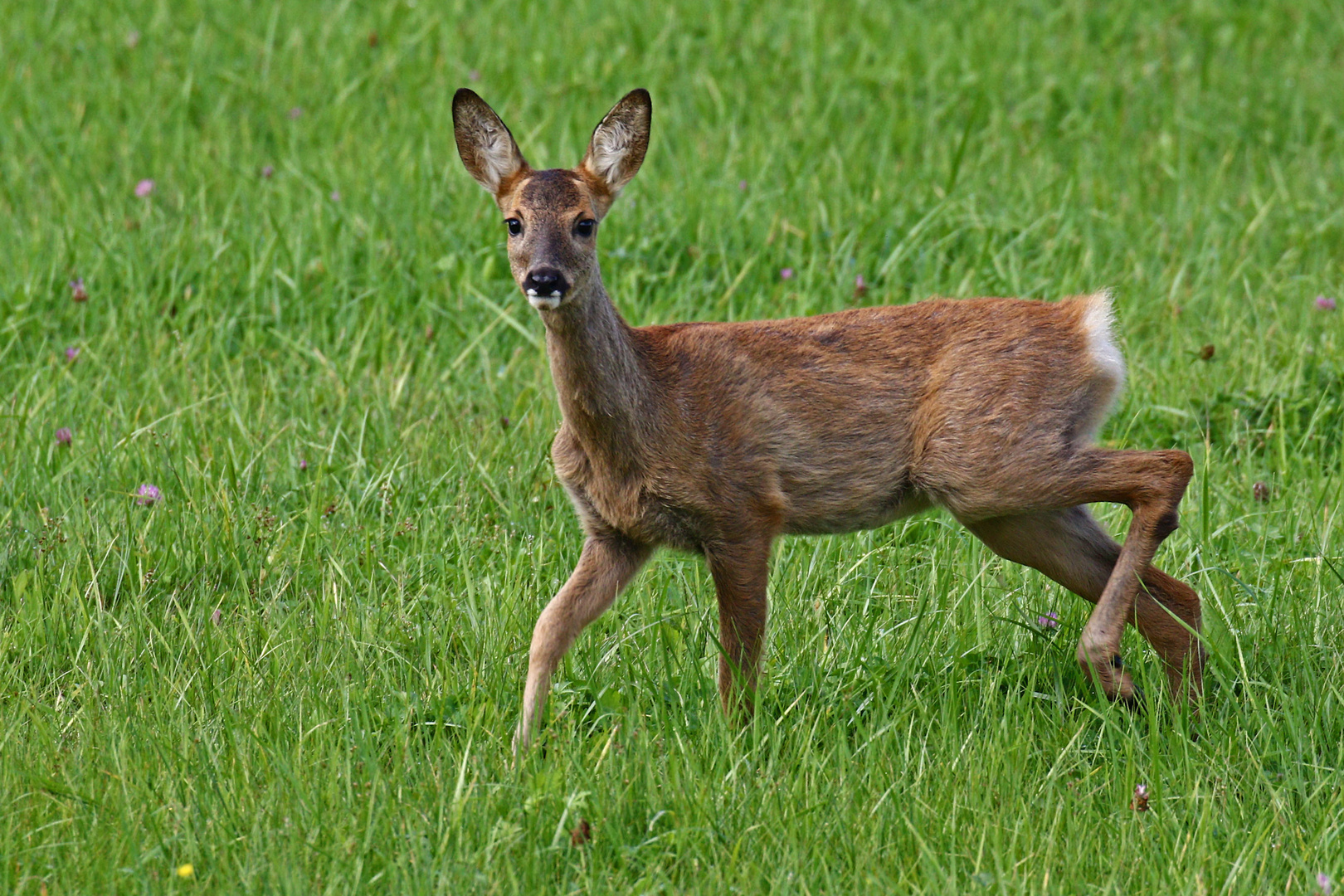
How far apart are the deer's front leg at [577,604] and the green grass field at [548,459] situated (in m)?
0.10

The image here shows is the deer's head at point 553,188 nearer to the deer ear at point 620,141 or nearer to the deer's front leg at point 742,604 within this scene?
the deer ear at point 620,141

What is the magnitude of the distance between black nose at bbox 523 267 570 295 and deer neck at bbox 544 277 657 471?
0.67 ft

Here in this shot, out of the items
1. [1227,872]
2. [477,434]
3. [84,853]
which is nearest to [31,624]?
[84,853]

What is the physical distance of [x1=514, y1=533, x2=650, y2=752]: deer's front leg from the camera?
13.1 feet

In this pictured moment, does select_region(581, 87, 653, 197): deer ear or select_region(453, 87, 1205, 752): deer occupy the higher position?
select_region(581, 87, 653, 197): deer ear

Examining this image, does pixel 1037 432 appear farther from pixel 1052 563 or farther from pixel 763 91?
pixel 763 91

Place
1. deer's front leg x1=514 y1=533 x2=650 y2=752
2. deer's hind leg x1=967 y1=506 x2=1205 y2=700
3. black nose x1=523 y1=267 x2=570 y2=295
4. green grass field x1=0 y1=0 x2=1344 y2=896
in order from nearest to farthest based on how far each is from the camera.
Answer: green grass field x1=0 y1=0 x2=1344 y2=896 → black nose x1=523 y1=267 x2=570 y2=295 → deer's front leg x1=514 y1=533 x2=650 y2=752 → deer's hind leg x1=967 y1=506 x2=1205 y2=700

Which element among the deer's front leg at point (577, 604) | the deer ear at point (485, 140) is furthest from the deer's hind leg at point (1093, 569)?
the deer ear at point (485, 140)

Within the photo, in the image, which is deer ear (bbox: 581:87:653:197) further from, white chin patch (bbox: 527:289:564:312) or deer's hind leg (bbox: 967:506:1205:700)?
deer's hind leg (bbox: 967:506:1205:700)

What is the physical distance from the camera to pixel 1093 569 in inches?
171

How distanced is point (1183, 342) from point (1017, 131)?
2.20 metres

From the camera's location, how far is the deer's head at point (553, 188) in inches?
151

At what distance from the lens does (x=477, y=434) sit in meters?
5.50

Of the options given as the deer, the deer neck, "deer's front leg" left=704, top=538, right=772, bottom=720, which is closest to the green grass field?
"deer's front leg" left=704, top=538, right=772, bottom=720
